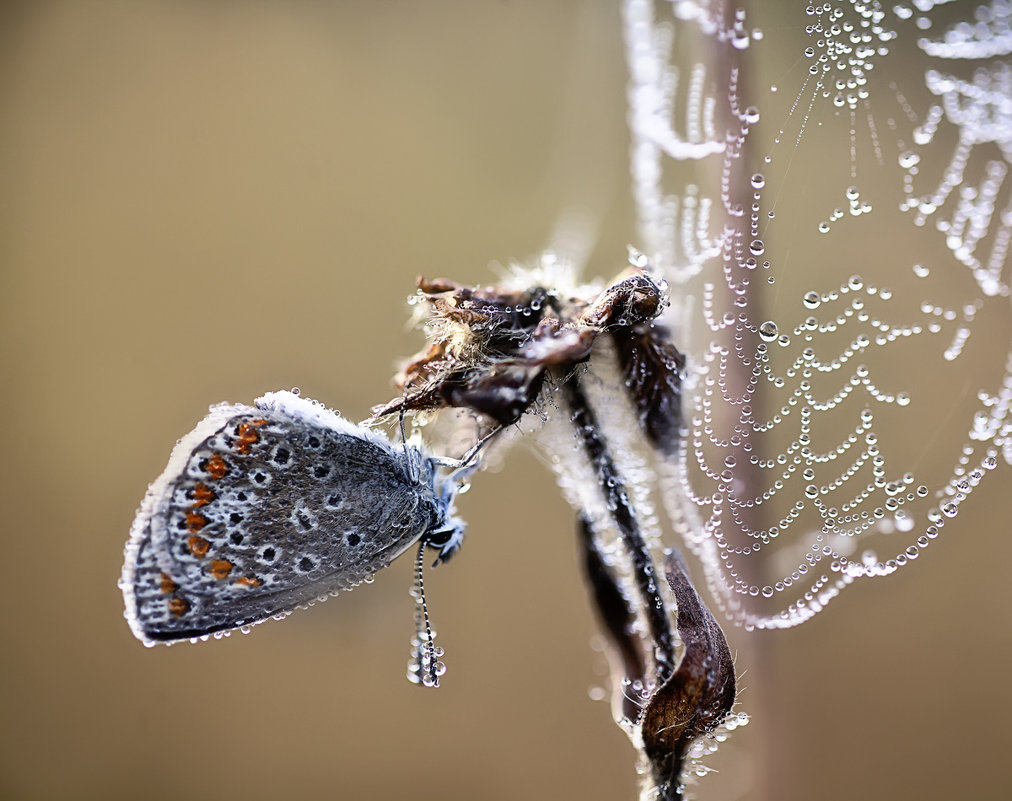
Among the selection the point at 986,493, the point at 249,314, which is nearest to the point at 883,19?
the point at 986,493

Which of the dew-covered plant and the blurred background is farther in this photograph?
the blurred background

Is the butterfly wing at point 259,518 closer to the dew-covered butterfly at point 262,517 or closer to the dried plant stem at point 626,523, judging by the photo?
the dew-covered butterfly at point 262,517

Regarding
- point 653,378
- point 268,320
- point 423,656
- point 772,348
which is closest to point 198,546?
point 423,656

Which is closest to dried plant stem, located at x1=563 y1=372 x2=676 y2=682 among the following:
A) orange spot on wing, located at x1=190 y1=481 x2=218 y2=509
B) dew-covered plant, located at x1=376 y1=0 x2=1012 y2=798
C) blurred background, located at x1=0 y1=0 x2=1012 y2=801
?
dew-covered plant, located at x1=376 y1=0 x2=1012 y2=798

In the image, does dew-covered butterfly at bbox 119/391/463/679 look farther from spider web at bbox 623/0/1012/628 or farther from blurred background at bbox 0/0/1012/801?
blurred background at bbox 0/0/1012/801

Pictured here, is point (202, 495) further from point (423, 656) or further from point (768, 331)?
point (768, 331)

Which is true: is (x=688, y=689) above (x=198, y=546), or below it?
below
